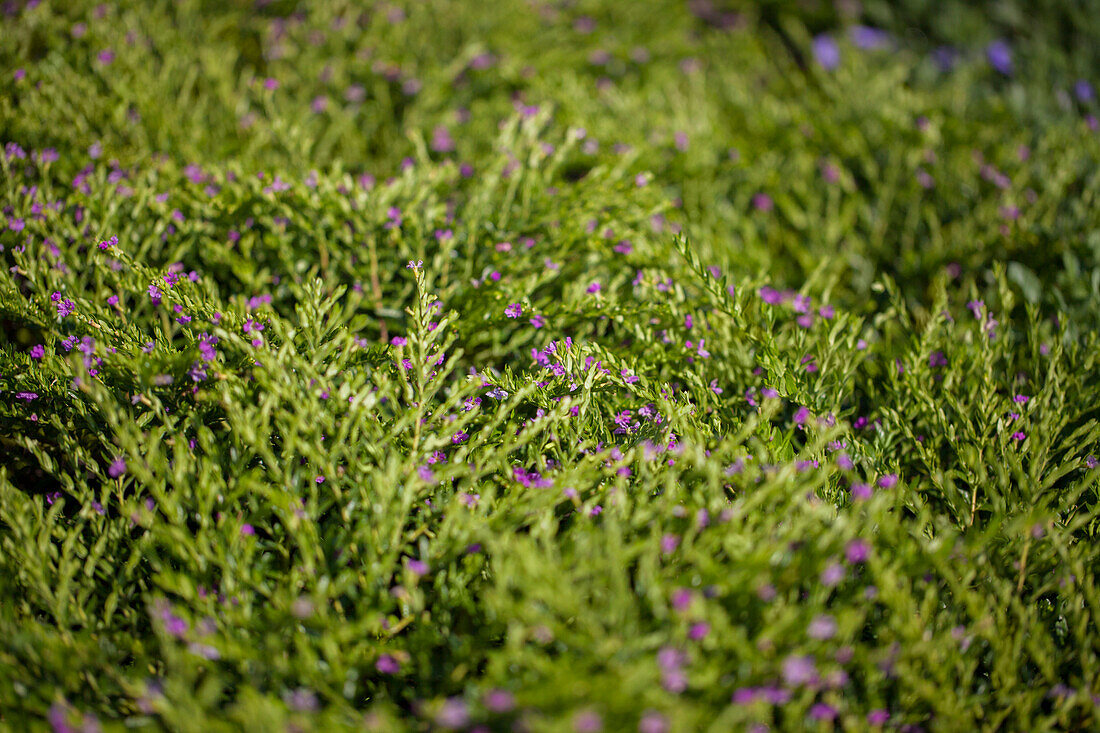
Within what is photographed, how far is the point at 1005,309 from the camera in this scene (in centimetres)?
210

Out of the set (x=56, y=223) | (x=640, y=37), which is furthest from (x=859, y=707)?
(x=640, y=37)

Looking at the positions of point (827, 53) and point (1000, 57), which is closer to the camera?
point (1000, 57)

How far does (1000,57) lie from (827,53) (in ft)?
3.37

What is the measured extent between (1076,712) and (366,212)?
233 centimetres

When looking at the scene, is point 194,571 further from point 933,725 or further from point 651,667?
point 933,725

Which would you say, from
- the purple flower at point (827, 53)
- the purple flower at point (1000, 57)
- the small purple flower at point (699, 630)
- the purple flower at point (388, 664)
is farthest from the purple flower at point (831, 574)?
the purple flower at point (1000, 57)

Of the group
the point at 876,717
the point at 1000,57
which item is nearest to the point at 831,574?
the point at 876,717

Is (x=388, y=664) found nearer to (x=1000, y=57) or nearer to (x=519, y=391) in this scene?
(x=519, y=391)

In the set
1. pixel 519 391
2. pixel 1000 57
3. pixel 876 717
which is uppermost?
pixel 1000 57

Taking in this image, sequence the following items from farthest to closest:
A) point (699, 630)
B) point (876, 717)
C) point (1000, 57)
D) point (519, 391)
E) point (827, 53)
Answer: point (827, 53) → point (1000, 57) → point (519, 391) → point (876, 717) → point (699, 630)

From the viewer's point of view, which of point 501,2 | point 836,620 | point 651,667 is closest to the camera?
point 651,667

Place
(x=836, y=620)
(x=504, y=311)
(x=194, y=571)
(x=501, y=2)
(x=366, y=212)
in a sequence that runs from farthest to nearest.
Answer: (x=501, y=2), (x=366, y=212), (x=504, y=311), (x=194, y=571), (x=836, y=620)

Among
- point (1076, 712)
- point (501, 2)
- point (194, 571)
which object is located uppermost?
point (501, 2)

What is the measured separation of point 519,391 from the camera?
1.68m
